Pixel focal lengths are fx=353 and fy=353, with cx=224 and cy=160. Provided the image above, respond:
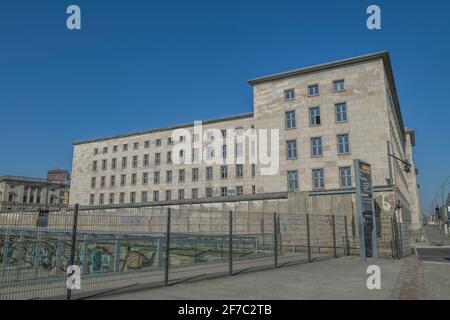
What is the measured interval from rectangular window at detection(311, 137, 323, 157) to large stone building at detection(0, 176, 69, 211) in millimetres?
85440

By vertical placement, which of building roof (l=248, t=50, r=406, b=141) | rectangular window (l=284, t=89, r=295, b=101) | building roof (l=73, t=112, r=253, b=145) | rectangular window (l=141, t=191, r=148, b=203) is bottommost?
rectangular window (l=141, t=191, r=148, b=203)

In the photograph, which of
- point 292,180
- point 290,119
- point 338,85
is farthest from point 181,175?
point 338,85

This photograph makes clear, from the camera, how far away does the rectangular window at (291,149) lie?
120ft

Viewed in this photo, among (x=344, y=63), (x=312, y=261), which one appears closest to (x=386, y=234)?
(x=312, y=261)

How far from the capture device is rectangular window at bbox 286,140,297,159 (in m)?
36.7

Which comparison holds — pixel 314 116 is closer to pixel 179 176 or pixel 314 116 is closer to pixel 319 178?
pixel 319 178

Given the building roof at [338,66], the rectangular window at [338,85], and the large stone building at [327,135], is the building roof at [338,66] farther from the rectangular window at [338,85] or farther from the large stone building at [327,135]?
the rectangular window at [338,85]

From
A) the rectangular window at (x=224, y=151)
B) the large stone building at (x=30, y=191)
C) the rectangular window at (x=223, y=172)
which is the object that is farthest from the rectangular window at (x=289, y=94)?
the large stone building at (x=30, y=191)

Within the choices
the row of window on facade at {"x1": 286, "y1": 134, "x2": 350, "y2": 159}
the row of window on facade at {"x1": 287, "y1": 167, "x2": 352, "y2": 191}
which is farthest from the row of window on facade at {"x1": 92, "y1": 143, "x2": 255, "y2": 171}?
the row of window on facade at {"x1": 287, "y1": 167, "x2": 352, "y2": 191}

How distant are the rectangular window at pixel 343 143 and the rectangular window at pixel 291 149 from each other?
4404 millimetres

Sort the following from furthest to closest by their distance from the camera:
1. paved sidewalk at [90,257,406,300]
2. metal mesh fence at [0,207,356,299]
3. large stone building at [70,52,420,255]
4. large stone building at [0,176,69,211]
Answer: large stone building at [0,176,69,211] < large stone building at [70,52,420,255] < metal mesh fence at [0,207,356,299] < paved sidewalk at [90,257,406,300]

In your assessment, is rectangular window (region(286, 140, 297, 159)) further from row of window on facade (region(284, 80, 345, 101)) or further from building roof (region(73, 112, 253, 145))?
building roof (region(73, 112, 253, 145))

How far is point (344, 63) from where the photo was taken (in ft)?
115
